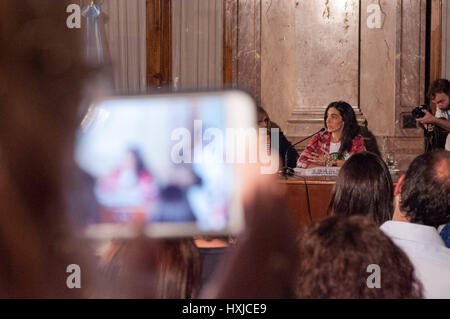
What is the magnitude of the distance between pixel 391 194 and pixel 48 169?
59.9 inches

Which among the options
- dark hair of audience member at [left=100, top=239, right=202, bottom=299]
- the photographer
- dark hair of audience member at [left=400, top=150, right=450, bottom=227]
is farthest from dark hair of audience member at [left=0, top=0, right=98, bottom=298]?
the photographer

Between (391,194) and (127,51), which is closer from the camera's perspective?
(391,194)

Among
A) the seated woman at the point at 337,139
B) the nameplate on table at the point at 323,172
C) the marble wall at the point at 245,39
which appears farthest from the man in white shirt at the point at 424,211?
the marble wall at the point at 245,39

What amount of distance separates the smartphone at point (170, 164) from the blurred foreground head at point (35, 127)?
59 mm

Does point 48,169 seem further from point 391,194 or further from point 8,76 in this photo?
point 391,194

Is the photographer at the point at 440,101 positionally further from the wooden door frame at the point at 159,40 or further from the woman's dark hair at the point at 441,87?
the wooden door frame at the point at 159,40

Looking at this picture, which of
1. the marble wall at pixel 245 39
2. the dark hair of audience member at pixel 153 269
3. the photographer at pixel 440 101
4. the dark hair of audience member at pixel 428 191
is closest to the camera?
the dark hair of audience member at pixel 153 269

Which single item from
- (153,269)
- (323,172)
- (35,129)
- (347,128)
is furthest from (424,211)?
(347,128)

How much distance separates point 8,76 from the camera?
271 mm

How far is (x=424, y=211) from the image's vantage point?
134 centimetres

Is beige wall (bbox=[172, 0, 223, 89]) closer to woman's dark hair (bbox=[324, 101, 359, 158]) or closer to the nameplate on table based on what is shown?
woman's dark hair (bbox=[324, 101, 359, 158])

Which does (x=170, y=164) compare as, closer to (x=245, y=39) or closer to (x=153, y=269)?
(x=153, y=269)

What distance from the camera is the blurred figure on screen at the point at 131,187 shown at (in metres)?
0.36
